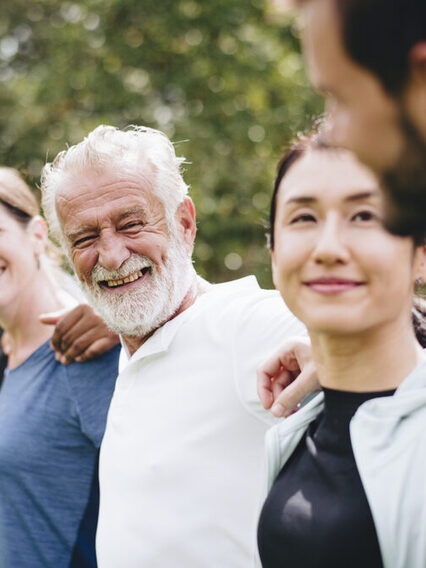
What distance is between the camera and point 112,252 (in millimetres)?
2281

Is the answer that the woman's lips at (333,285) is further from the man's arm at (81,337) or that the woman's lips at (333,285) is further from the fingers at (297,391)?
the man's arm at (81,337)

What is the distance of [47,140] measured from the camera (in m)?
9.07

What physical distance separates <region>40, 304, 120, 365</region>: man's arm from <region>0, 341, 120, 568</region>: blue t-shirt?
0.11 m

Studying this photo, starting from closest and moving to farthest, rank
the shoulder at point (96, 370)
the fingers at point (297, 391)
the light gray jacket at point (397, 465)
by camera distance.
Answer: the light gray jacket at point (397, 465) → the fingers at point (297, 391) → the shoulder at point (96, 370)

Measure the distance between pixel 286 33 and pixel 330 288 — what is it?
8.02 m

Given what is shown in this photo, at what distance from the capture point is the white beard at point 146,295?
2248 mm

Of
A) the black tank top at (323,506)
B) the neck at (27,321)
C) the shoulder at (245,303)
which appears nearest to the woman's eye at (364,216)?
the black tank top at (323,506)

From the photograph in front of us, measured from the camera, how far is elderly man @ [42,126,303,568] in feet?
6.16

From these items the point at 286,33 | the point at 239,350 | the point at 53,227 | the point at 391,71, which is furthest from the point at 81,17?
the point at 391,71

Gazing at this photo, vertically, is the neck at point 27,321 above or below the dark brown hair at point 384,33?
below

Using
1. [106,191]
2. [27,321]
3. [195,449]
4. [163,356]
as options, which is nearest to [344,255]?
[195,449]

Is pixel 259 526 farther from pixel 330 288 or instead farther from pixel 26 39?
pixel 26 39

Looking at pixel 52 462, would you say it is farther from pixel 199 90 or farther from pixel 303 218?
pixel 199 90

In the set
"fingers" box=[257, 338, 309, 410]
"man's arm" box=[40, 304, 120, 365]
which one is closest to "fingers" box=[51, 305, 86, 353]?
"man's arm" box=[40, 304, 120, 365]
